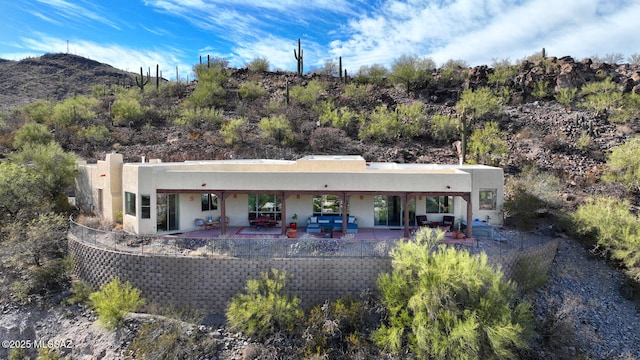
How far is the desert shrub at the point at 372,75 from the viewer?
167ft

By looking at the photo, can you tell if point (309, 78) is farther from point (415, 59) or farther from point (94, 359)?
point (94, 359)

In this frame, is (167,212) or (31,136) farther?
(31,136)

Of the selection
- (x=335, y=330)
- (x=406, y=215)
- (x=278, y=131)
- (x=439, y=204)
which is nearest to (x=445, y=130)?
(x=278, y=131)

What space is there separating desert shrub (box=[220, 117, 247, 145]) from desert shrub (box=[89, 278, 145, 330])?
72.4ft

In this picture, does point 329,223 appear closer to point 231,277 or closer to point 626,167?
point 231,277

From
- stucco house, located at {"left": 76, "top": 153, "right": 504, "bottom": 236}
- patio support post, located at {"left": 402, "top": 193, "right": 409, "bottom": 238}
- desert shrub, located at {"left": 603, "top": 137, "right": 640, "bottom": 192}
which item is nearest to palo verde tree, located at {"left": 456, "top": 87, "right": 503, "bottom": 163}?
desert shrub, located at {"left": 603, "top": 137, "right": 640, "bottom": 192}

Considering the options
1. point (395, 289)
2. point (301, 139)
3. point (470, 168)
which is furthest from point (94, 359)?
point (301, 139)

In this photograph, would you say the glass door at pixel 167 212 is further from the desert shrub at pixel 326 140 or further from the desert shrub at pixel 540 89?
the desert shrub at pixel 540 89

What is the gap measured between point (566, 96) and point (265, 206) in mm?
35848

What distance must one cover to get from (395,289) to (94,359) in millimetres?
11498

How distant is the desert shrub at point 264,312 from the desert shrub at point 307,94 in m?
32.0

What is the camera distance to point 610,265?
17.0 m

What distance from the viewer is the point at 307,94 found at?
43.8 m

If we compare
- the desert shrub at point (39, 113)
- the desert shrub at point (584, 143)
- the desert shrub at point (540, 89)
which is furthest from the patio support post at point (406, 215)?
the desert shrub at point (39, 113)
